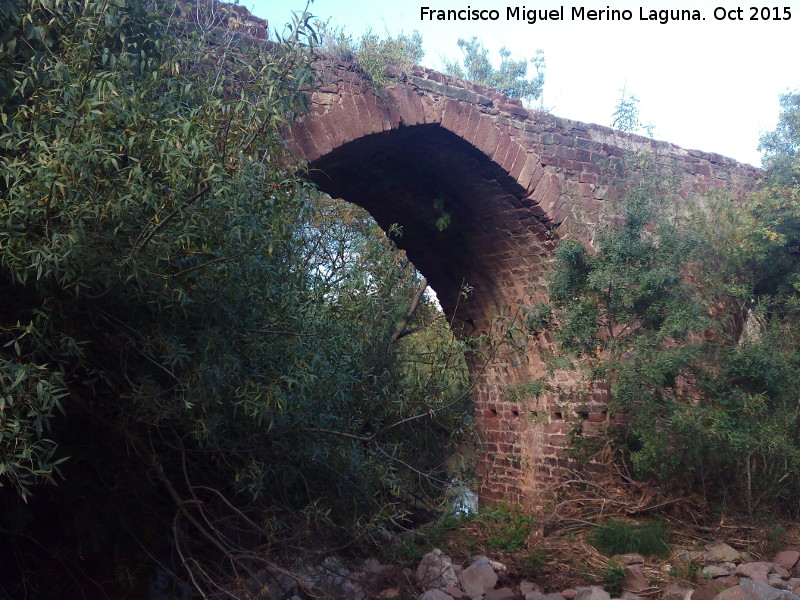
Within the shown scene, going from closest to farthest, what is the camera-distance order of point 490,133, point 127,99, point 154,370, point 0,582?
point 127,99, point 154,370, point 0,582, point 490,133

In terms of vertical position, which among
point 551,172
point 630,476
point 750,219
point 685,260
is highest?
point 551,172

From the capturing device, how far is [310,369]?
3.67 meters

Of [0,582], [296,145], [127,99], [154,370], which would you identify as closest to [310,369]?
[154,370]

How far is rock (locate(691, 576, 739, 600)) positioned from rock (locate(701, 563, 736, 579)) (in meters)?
0.08

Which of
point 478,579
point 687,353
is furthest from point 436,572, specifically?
point 687,353

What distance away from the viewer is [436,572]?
554cm

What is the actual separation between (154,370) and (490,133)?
482 centimetres

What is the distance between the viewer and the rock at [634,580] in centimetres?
536

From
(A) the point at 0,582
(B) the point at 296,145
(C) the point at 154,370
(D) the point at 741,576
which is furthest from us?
(B) the point at 296,145

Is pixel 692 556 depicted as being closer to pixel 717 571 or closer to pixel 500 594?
pixel 717 571

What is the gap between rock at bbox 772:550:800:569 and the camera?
541 cm

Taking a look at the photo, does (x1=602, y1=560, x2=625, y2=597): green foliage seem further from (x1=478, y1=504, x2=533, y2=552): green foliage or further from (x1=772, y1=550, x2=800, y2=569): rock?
(x1=772, y1=550, x2=800, y2=569): rock

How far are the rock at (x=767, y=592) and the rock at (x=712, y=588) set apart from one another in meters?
0.23

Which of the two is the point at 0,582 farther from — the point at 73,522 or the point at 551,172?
the point at 551,172
